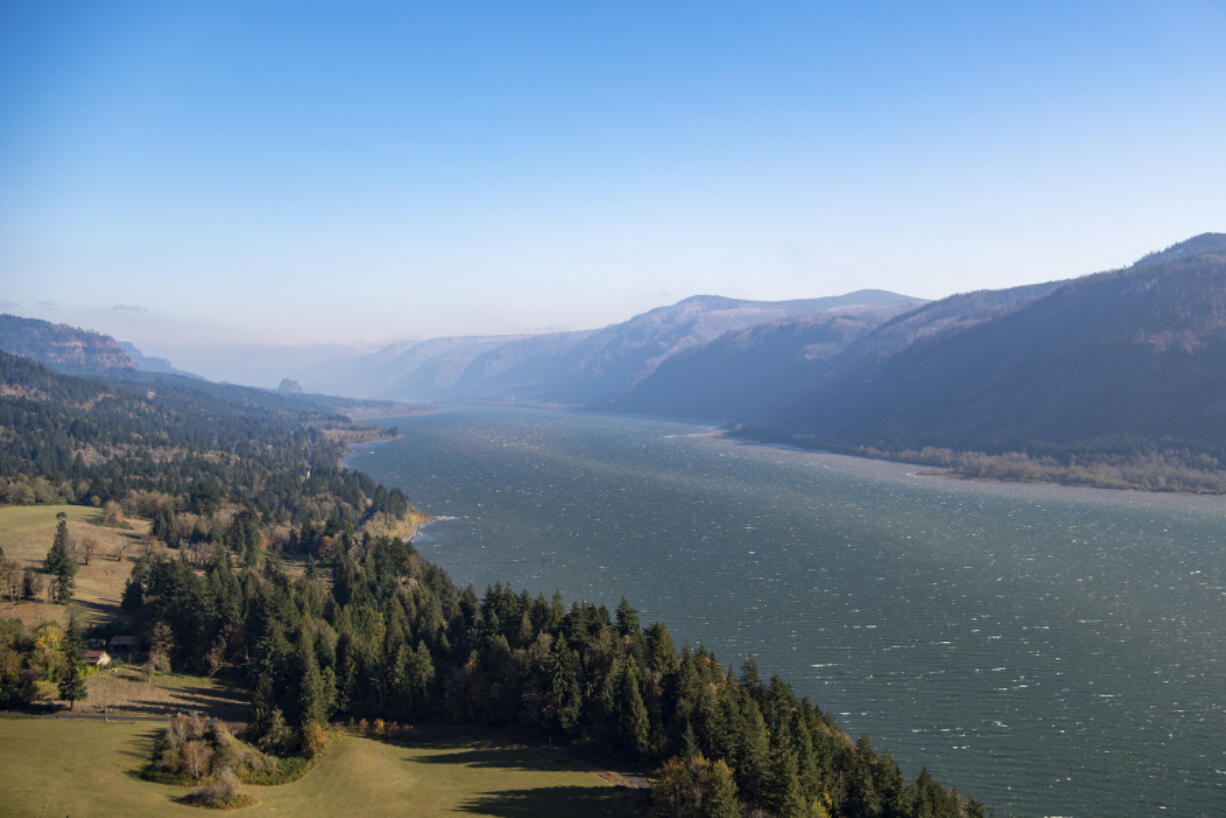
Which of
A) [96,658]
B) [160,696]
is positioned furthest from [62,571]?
[160,696]

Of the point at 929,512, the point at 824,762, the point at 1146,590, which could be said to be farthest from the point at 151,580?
the point at 929,512

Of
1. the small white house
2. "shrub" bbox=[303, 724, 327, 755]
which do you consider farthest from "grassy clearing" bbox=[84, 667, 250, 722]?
"shrub" bbox=[303, 724, 327, 755]

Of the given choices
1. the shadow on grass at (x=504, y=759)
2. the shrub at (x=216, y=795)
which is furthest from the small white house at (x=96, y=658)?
the shadow on grass at (x=504, y=759)

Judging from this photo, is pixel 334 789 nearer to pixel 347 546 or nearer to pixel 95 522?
pixel 347 546

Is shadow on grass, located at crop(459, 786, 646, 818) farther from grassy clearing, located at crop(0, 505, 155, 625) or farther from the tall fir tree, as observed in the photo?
the tall fir tree

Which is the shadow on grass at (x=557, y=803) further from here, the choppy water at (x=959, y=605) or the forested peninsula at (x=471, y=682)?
the choppy water at (x=959, y=605)

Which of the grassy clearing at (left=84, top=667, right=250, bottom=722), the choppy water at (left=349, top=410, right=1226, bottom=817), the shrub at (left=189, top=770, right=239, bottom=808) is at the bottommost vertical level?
→ the grassy clearing at (left=84, top=667, right=250, bottom=722)
